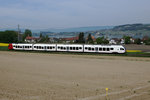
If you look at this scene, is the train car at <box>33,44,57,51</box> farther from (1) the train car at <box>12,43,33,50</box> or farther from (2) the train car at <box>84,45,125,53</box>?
(2) the train car at <box>84,45,125,53</box>

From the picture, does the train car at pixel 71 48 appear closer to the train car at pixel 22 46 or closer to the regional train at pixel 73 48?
the regional train at pixel 73 48

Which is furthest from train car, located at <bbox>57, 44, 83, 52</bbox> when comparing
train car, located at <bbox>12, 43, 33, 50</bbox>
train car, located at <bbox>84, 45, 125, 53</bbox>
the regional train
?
train car, located at <bbox>12, 43, 33, 50</bbox>

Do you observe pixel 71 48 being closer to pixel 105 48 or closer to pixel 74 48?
pixel 74 48

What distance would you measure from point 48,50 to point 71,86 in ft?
122

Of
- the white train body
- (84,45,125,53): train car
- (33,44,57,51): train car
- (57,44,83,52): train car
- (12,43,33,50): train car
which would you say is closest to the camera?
(84,45,125,53): train car

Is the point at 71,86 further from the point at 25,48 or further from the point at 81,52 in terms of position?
the point at 25,48

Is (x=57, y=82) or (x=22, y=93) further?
(x=57, y=82)

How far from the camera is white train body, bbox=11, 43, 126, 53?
139ft

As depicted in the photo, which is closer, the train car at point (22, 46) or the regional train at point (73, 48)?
the regional train at point (73, 48)

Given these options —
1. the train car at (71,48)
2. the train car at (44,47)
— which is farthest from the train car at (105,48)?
the train car at (44,47)

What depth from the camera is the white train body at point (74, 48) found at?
4225 centimetres

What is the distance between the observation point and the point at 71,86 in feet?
44.1

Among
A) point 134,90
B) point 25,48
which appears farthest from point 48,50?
point 134,90

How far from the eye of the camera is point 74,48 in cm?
4625
